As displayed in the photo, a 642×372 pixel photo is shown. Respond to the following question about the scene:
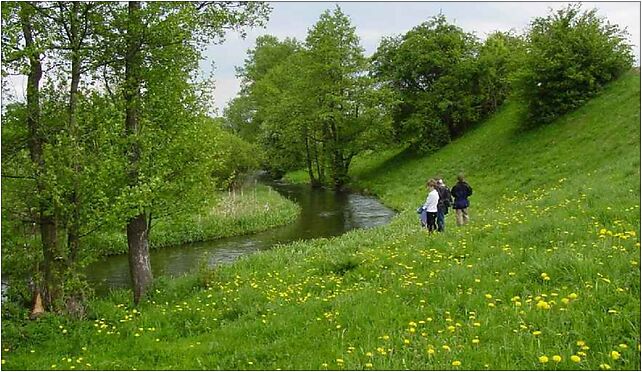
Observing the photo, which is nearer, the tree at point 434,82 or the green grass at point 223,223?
the green grass at point 223,223

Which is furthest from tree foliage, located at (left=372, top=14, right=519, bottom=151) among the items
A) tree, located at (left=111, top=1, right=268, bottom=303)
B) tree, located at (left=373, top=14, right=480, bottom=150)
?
tree, located at (left=111, top=1, right=268, bottom=303)

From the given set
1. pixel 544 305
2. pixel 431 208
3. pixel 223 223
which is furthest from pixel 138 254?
pixel 223 223

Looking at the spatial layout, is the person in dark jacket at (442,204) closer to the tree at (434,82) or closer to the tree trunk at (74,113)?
the tree trunk at (74,113)

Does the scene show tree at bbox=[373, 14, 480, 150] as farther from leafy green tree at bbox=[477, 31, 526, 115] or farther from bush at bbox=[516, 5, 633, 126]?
bush at bbox=[516, 5, 633, 126]

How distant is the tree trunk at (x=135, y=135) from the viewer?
13.4 metres

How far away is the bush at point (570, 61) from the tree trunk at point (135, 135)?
27.9 m

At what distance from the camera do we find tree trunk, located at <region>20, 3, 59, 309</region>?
450 inches

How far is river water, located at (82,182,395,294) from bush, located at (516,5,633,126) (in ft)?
43.2

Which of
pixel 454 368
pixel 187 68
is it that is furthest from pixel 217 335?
pixel 187 68

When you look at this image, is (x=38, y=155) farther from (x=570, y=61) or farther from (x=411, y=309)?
(x=570, y=61)

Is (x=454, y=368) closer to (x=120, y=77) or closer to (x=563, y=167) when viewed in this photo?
(x=120, y=77)

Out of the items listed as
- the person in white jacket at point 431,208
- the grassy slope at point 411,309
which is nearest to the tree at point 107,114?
the grassy slope at point 411,309

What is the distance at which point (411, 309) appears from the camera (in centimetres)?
938

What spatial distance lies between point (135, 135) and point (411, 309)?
8062 millimetres
